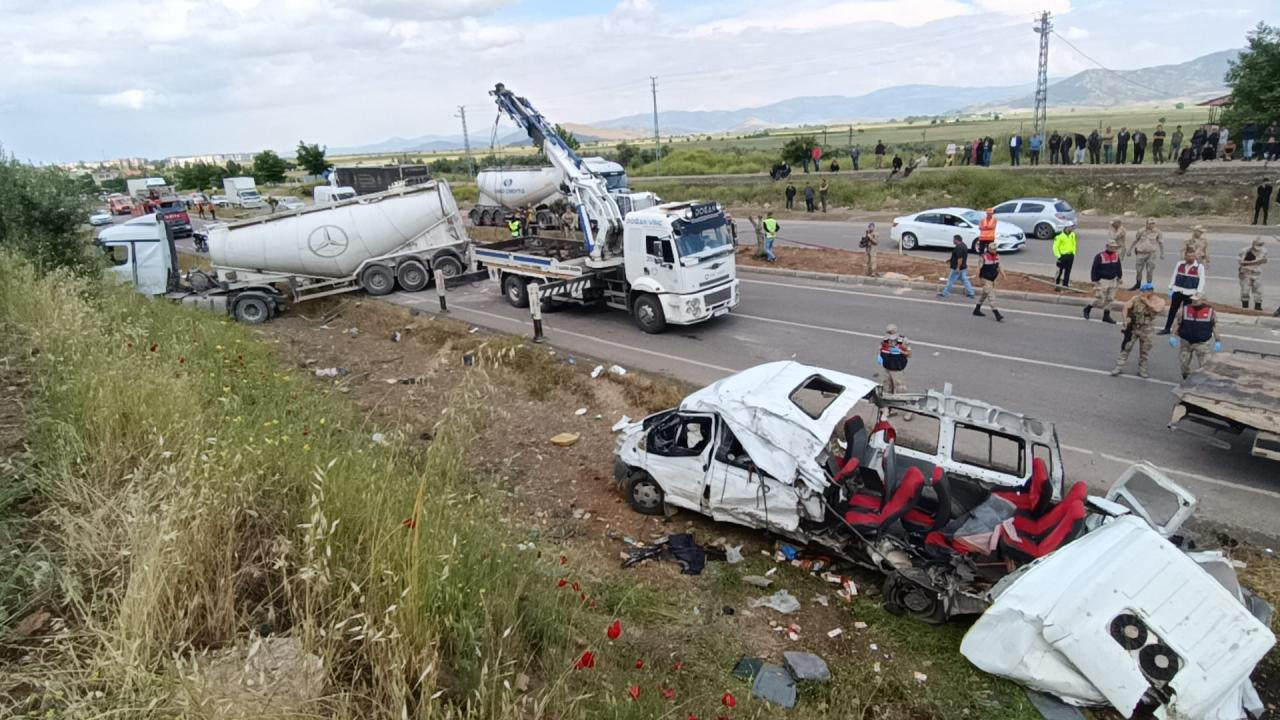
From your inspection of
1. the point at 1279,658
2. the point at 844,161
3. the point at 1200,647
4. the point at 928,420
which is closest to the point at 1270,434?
the point at 1279,658

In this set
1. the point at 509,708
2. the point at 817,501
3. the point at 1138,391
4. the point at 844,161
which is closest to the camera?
the point at 509,708

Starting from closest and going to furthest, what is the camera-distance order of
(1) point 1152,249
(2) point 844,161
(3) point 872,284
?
(1) point 1152,249 < (3) point 872,284 < (2) point 844,161

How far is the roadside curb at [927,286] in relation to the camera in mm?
12741

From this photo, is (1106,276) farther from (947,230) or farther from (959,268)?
(947,230)

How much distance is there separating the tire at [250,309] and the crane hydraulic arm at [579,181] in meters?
8.07

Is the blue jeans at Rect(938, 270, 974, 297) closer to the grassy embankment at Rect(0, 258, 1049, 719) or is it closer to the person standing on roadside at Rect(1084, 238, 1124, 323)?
the person standing on roadside at Rect(1084, 238, 1124, 323)

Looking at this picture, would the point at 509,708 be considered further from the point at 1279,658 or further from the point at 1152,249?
the point at 1152,249

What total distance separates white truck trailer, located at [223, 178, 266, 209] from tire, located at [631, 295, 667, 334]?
156ft

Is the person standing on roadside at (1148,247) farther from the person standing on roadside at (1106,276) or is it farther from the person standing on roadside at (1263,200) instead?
the person standing on roadside at (1263,200)

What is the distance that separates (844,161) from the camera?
46188mm

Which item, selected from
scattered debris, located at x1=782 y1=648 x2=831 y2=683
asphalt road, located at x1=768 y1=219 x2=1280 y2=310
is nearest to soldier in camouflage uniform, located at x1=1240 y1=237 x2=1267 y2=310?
asphalt road, located at x1=768 y1=219 x2=1280 y2=310

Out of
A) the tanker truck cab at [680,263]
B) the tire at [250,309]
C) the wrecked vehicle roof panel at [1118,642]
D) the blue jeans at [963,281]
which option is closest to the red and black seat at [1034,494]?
the wrecked vehicle roof panel at [1118,642]

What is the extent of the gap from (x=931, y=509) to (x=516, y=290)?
42.7 ft

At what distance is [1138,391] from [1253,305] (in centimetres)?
633
